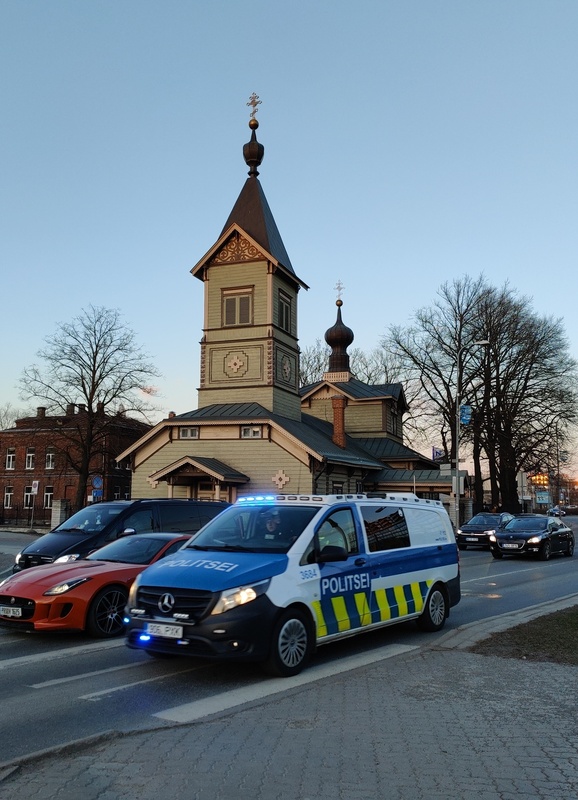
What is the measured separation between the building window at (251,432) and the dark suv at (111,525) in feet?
63.4

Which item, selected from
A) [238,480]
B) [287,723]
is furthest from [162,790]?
[238,480]

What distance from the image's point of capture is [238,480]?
1243 inches

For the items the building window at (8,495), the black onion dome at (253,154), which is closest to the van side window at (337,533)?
the black onion dome at (253,154)

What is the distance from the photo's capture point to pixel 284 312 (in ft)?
120

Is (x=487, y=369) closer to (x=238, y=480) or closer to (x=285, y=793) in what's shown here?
(x=238, y=480)

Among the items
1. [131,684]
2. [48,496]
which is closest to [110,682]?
[131,684]

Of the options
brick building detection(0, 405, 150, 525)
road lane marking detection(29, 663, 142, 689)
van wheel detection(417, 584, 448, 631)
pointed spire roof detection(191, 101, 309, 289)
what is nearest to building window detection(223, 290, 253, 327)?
pointed spire roof detection(191, 101, 309, 289)

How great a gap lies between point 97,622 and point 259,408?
24.5 m

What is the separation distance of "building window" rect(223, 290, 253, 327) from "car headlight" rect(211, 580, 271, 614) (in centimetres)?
2907

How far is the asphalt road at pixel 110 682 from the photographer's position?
579 cm

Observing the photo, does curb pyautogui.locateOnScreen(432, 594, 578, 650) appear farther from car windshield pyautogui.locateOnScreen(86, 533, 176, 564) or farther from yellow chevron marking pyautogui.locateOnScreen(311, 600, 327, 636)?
car windshield pyautogui.locateOnScreen(86, 533, 176, 564)

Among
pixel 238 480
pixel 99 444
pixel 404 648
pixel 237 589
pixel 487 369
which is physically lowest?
pixel 404 648

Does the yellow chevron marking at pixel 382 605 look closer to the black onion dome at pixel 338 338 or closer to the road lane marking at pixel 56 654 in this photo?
the road lane marking at pixel 56 654

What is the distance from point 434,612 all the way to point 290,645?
3.44 meters
